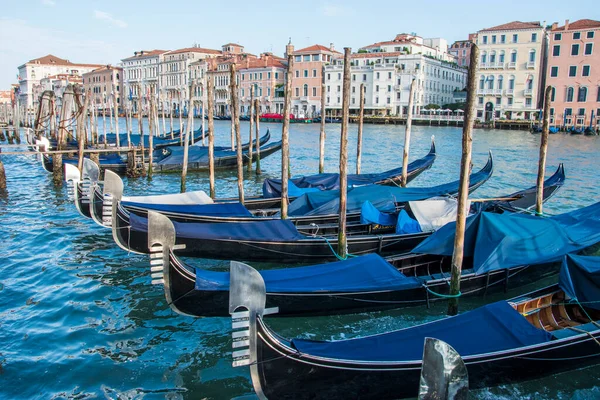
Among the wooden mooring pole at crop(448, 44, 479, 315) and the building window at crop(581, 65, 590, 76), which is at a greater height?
the building window at crop(581, 65, 590, 76)

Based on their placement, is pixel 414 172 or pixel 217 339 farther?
pixel 414 172

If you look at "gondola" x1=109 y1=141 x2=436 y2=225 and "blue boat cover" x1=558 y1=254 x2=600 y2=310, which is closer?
"blue boat cover" x1=558 y1=254 x2=600 y2=310

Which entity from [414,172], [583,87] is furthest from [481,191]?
[583,87]

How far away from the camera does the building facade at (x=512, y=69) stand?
112 feet

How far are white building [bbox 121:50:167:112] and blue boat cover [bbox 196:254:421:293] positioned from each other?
173 feet

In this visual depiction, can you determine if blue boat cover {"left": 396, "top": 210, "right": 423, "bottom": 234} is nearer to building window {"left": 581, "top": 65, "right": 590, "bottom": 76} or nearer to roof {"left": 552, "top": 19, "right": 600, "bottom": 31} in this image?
building window {"left": 581, "top": 65, "right": 590, "bottom": 76}

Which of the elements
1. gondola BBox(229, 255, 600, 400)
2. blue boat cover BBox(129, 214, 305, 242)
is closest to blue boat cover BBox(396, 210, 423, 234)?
blue boat cover BBox(129, 214, 305, 242)

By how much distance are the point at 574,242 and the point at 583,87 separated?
3106 centimetres

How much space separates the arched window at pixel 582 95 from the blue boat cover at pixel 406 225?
30.5 metres

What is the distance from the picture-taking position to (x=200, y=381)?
3795mm

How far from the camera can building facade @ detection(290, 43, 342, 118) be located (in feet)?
139

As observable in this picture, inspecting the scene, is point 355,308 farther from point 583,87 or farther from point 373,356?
point 583,87

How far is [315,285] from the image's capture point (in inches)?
169

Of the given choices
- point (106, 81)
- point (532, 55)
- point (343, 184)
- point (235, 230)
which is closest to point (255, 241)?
point (235, 230)
